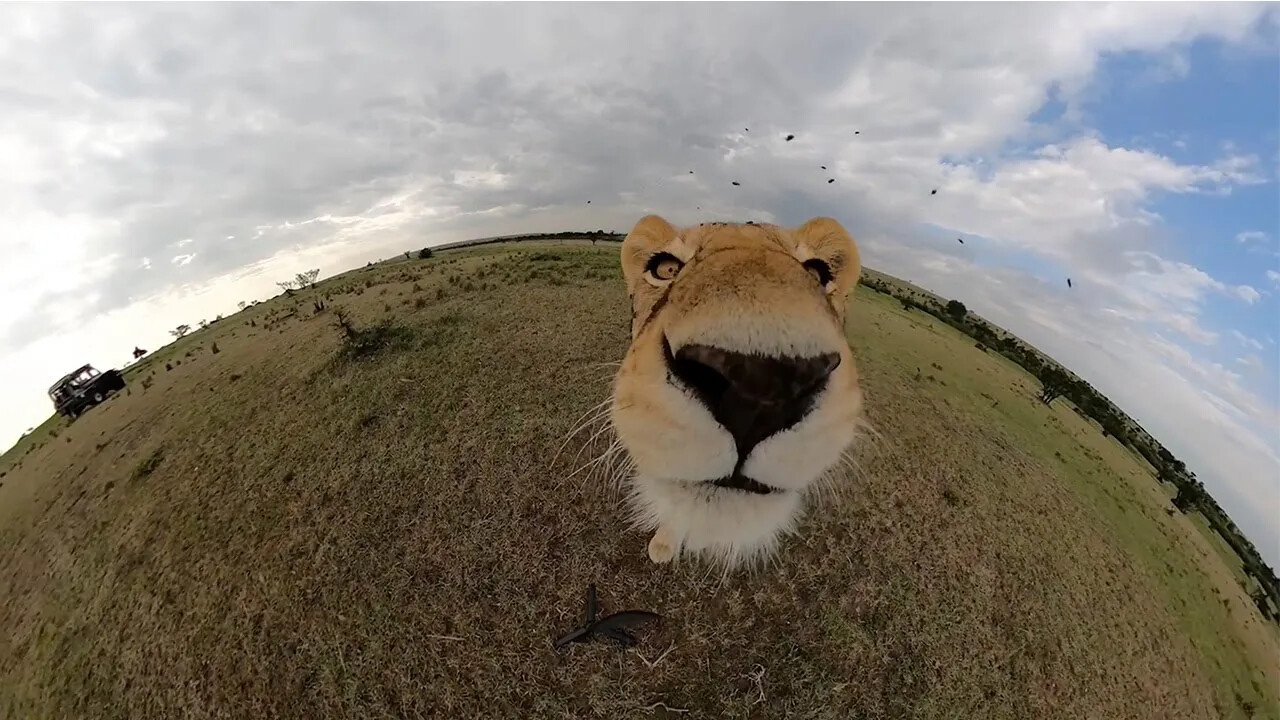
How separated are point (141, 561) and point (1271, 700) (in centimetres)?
2556

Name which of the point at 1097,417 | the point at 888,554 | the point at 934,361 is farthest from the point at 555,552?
the point at 1097,417

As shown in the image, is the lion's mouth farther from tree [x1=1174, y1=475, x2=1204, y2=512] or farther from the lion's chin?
tree [x1=1174, y1=475, x2=1204, y2=512]

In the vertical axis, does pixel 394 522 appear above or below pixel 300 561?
above

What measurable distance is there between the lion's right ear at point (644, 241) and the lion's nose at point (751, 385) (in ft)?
5.13

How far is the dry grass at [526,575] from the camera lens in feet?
26.8

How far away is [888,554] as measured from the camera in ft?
30.7

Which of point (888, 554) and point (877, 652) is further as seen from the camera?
point (888, 554)

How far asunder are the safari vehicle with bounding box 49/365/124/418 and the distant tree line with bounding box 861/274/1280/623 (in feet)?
123

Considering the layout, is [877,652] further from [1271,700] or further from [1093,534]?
[1271,700]

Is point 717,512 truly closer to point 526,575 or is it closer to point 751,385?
point 751,385

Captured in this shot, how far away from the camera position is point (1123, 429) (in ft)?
68.5

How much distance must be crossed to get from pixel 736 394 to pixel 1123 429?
26.4 metres

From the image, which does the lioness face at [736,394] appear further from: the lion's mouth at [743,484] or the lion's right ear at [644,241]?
the lion's right ear at [644,241]

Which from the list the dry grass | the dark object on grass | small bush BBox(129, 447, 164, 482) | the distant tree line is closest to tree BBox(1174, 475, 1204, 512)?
the distant tree line
